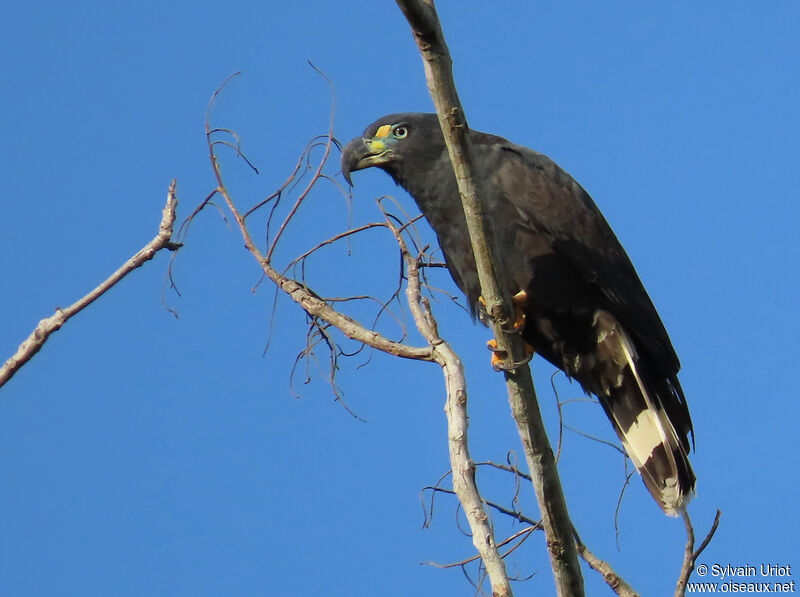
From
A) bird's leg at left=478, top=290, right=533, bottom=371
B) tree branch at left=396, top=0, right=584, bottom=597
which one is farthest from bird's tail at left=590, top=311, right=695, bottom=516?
tree branch at left=396, top=0, right=584, bottom=597

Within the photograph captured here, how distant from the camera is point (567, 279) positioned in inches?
202

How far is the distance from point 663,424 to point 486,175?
5.49 ft

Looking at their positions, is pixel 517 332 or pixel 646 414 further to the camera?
pixel 646 414

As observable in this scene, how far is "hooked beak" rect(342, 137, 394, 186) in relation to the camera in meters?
5.46

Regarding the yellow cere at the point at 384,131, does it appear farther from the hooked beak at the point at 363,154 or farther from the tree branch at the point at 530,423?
the tree branch at the point at 530,423

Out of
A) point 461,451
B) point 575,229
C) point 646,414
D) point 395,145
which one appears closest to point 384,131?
point 395,145

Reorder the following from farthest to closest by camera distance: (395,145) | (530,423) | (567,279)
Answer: (395,145) < (567,279) < (530,423)

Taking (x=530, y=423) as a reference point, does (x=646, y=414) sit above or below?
above

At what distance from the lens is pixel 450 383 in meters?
4.06

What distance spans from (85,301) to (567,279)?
272 cm

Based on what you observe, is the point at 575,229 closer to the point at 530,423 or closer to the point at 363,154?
the point at 363,154

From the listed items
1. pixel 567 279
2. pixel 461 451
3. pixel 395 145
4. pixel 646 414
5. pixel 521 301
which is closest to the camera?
pixel 461 451

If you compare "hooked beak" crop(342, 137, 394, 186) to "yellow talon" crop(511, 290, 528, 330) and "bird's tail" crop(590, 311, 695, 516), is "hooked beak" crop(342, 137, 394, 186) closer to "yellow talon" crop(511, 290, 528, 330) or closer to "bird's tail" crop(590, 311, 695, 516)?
"yellow talon" crop(511, 290, 528, 330)

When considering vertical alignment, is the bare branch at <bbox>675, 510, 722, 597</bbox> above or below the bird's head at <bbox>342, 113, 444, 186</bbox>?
below
